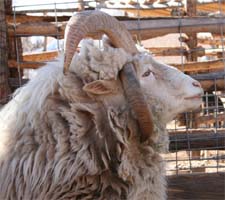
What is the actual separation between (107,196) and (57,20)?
2.13 metres

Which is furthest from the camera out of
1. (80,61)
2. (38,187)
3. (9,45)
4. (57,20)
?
(57,20)

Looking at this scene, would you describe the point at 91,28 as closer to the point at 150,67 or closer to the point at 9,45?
the point at 150,67

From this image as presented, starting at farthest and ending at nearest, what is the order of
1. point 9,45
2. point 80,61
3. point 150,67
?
point 9,45 < point 150,67 < point 80,61

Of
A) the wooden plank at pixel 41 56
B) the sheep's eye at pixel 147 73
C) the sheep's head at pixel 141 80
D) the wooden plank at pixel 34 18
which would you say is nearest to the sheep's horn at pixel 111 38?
the sheep's head at pixel 141 80

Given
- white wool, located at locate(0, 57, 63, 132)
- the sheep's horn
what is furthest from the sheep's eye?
white wool, located at locate(0, 57, 63, 132)

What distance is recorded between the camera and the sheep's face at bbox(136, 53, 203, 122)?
9.08 ft

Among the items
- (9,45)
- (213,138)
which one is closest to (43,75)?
(9,45)

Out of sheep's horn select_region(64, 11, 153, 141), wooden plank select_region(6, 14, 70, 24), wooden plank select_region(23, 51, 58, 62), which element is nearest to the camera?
sheep's horn select_region(64, 11, 153, 141)

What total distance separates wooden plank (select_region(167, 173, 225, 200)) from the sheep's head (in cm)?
114

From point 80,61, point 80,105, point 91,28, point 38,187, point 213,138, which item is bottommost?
point 213,138

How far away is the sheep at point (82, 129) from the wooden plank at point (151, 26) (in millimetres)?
1243

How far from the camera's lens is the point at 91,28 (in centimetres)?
257

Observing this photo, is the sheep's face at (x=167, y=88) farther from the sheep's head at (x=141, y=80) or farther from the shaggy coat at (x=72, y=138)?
the shaggy coat at (x=72, y=138)

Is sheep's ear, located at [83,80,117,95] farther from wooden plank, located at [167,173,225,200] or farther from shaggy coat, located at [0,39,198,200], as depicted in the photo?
wooden plank, located at [167,173,225,200]
